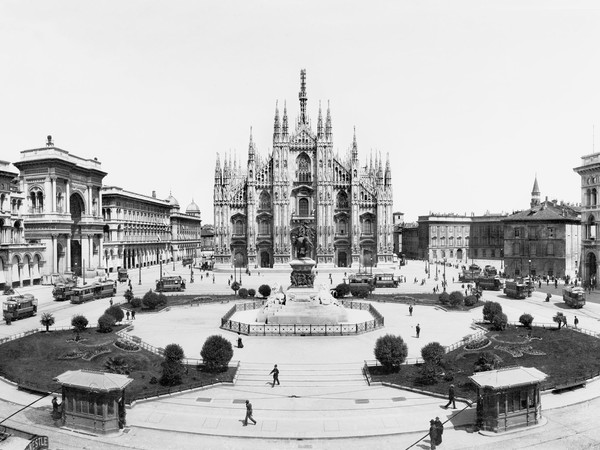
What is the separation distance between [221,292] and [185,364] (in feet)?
111

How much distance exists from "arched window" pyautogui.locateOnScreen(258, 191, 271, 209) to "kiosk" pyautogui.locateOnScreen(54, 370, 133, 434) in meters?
75.5

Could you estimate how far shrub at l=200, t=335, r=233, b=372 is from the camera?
26.0 metres

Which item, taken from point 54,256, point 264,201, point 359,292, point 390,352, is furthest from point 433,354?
point 264,201

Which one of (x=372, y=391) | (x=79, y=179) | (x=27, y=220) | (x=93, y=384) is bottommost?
(x=372, y=391)

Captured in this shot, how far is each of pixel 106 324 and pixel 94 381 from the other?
16682mm

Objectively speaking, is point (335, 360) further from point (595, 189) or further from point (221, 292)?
point (595, 189)

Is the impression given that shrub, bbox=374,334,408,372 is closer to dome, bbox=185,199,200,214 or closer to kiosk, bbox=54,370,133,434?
kiosk, bbox=54,370,133,434

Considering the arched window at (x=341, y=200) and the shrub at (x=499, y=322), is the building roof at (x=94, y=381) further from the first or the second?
the arched window at (x=341, y=200)

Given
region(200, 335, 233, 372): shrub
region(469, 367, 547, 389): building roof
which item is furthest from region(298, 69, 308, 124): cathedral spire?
region(469, 367, 547, 389): building roof

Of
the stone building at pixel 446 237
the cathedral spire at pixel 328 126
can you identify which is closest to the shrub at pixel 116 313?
the cathedral spire at pixel 328 126

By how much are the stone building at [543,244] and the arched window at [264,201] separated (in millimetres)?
41401

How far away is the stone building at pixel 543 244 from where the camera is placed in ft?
260

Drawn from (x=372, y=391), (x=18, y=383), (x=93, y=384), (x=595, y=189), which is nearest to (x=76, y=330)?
(x=18, y=383)

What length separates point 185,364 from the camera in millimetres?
27875
